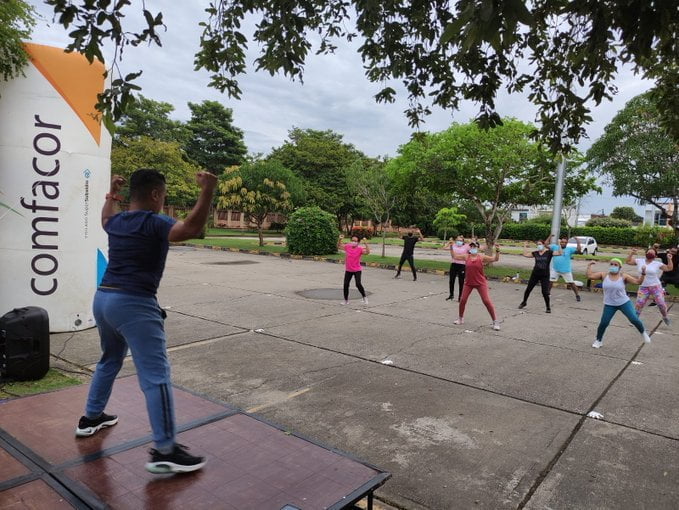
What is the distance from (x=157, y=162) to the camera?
2964 cm

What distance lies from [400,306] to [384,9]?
253 inches

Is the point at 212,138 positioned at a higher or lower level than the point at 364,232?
higher

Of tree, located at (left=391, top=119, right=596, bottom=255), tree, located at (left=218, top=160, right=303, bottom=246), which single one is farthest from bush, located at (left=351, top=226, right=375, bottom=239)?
tree, located at (left=391, top=119, right=596, bottom=255)

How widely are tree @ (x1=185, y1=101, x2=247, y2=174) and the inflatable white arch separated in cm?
3689

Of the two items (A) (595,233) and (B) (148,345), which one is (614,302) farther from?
(A) (595,233)

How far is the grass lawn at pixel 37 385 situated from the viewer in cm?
441

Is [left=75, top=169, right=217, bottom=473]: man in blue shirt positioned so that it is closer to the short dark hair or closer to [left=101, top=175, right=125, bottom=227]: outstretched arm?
the short dark hair

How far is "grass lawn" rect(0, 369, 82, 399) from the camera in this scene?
14.5ft

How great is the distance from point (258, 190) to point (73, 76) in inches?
701

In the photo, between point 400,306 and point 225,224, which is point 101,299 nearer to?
point 400,306

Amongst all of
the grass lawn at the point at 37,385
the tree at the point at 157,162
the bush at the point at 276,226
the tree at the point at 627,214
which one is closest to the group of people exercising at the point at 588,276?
the grass lawn at the point at 37,385

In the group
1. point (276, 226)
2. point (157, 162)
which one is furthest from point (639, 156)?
point (276, 226)

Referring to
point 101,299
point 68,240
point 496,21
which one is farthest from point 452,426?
point 68,240

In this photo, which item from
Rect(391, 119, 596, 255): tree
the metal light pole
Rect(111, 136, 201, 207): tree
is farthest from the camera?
Rect(111, 136, 201, 207): tree
